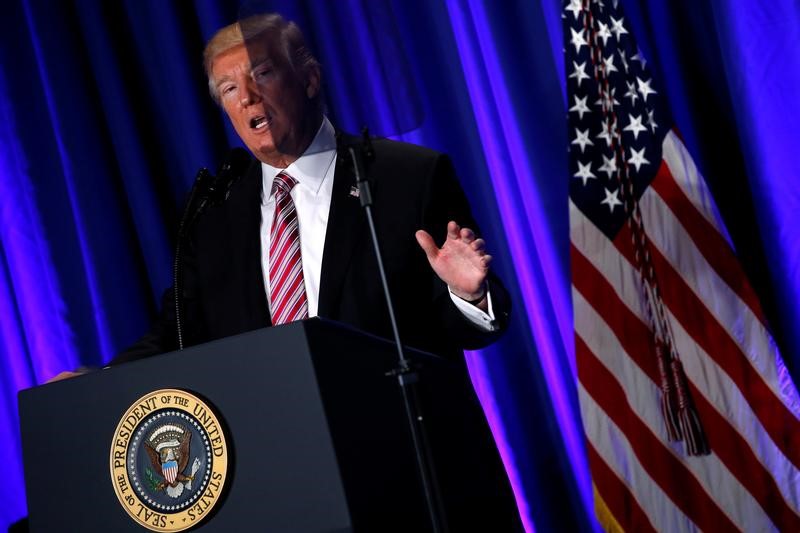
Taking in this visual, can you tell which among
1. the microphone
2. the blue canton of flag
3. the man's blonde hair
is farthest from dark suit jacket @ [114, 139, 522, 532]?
the blue canton of flag

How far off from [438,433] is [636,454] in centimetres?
150

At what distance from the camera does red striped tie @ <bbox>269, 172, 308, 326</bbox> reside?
187 centimetres

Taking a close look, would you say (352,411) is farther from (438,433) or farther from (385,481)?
(438,433)

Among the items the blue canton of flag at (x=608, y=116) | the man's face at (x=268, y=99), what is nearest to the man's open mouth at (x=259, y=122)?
the man's face at (x=268, y=99)

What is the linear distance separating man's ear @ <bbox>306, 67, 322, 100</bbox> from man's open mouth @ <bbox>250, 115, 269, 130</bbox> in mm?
350

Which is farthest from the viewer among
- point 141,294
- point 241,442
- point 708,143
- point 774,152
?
point 141,294

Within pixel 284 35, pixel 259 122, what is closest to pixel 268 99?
pixel 284 35

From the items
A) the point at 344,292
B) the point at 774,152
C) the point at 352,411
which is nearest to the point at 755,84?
the point at 774,152

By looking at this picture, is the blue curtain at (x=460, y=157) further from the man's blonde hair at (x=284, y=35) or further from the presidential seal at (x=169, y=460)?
the presidential seal at (x=169, y=460)

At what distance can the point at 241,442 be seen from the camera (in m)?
1.17

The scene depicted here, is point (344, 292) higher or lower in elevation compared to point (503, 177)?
lower

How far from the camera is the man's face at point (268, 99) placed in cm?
151

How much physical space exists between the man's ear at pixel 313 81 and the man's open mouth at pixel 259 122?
0.35 m

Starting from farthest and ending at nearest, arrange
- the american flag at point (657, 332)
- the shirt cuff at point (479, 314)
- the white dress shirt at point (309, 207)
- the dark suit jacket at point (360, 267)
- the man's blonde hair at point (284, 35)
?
the american flag at point (657, 332), the white dress shirt at point (309, 207), the dark suit jacket at point (360, 267), the shirt cuff at point (479, 314), the man's blonde hair at point (284, 35)
